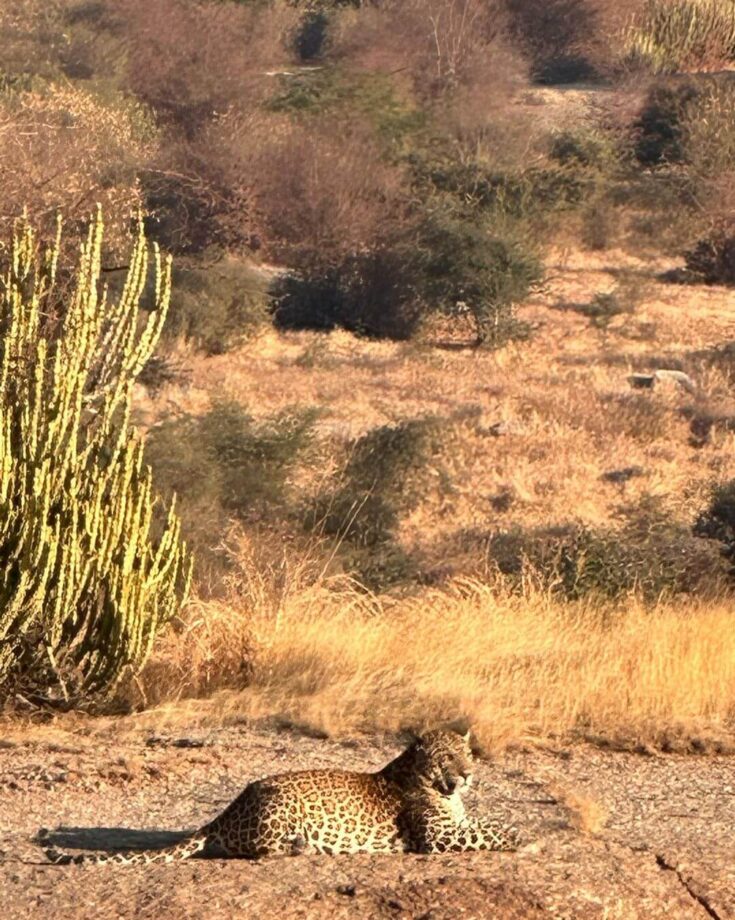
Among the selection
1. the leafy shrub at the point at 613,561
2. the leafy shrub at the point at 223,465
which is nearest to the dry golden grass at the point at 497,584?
the leafy shrub at the point at 613,561

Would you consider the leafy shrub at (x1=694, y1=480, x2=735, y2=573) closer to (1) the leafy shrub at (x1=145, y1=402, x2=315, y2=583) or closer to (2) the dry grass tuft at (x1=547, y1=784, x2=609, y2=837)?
(1) the leafy shrub at (x1=145, y1=402, x2=315, y2=583)

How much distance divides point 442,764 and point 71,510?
2.50m

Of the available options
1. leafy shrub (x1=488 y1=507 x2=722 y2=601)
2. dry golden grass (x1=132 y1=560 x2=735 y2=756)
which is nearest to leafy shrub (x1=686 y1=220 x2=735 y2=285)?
leafy shrub (x1=488 y1=507 x2=722 y2=601)

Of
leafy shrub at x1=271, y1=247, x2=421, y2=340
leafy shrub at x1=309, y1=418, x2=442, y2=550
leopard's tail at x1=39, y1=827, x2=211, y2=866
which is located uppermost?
leopard's tail at x1=39, y1=827, x2=211, y2=866

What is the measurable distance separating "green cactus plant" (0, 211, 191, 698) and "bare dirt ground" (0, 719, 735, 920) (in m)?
0.35

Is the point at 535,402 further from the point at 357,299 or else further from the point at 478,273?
the point at 357,299

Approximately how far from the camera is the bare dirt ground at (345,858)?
5.10 metres

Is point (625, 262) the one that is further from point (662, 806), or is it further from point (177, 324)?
point (662, 806)

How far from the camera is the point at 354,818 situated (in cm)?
555

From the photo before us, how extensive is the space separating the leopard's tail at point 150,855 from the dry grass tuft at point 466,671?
1543 millimetres

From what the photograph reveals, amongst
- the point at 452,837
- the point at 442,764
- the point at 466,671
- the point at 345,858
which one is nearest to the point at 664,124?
the point at 466,671

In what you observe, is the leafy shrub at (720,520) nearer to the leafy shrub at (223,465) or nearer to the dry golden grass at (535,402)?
the dry golden grass at (535,402)

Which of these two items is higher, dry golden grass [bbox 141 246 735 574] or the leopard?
the leopard

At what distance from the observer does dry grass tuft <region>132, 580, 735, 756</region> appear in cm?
752
